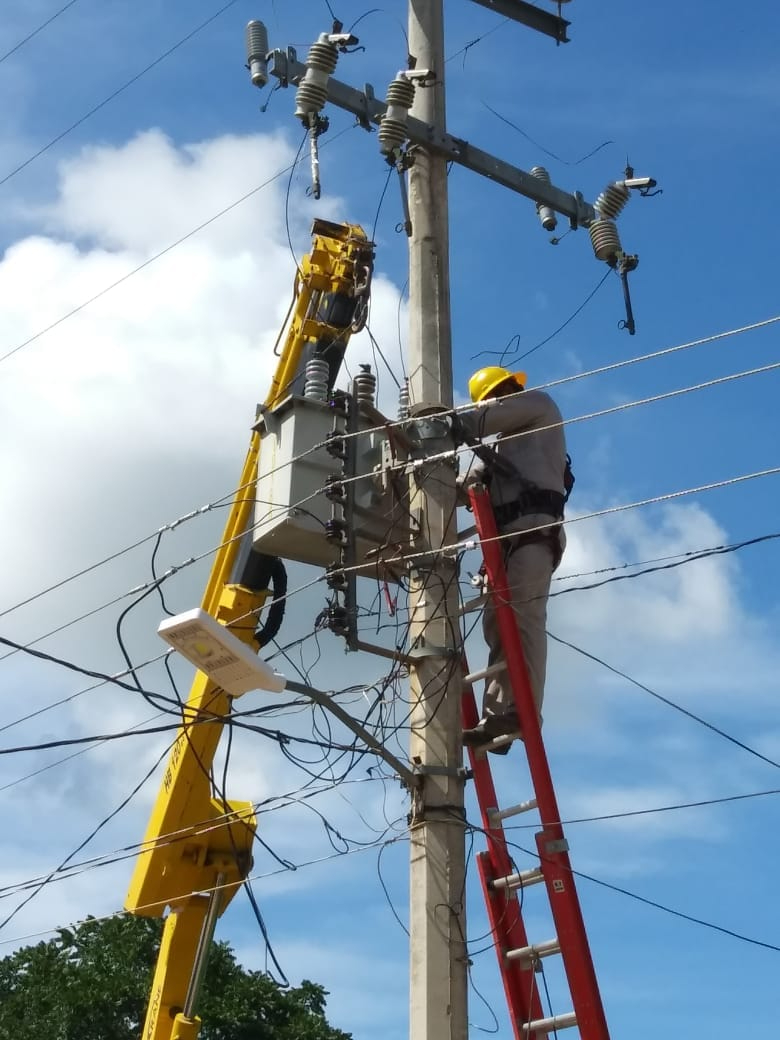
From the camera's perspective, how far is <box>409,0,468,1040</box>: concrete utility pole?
23.6ft

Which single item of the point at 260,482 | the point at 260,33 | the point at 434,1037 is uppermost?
the point at 260,33

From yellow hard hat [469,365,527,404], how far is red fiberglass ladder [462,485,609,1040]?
1.07 meters

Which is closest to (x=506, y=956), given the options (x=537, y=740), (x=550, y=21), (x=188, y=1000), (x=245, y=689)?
(x=537, y=740)

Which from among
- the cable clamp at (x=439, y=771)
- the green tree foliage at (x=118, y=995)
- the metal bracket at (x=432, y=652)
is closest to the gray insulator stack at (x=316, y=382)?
the metal bracket at (x=432, y=652)

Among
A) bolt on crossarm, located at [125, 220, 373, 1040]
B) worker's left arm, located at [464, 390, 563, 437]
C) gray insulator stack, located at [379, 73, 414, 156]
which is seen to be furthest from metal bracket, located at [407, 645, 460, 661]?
gray insulator stack, located at [379, 73, 414, 156]

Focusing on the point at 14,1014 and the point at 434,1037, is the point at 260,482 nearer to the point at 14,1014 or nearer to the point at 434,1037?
the point at 434,1037

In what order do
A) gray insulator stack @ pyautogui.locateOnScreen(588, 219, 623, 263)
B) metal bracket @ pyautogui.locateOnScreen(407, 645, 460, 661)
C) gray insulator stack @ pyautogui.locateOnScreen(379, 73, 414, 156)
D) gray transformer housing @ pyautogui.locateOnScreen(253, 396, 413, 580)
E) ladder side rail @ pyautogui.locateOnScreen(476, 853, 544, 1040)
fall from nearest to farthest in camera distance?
ladder side rail @ pyautogui.locateOnScreen(476, 853, 544, 1040) → metal bracket @ pyautogui.locateOnScreen(407, 645, 460, 661) → gray transformer housing @ pyautogui.locateOnScreen(253, 396, 413, 580) → gray insulator stack @ pyautogui.locateOnScreen(379, 73, 414, 156) → gray insulator stack @ pyautogui.locateOnScreen(588, 219, 623, 263)

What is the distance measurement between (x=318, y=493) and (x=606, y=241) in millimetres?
3012

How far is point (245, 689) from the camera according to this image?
7.42 meters

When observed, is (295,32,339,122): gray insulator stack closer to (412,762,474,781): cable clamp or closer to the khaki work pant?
the khaki work pant

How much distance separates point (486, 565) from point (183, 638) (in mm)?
1832

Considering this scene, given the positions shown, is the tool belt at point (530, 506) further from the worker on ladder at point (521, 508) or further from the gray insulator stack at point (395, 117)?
the gray insulator stack at point (395, 117)

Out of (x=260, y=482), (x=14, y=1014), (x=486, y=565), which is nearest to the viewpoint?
(x=486, y=565)

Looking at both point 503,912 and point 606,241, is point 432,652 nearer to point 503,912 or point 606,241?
point 503,912
